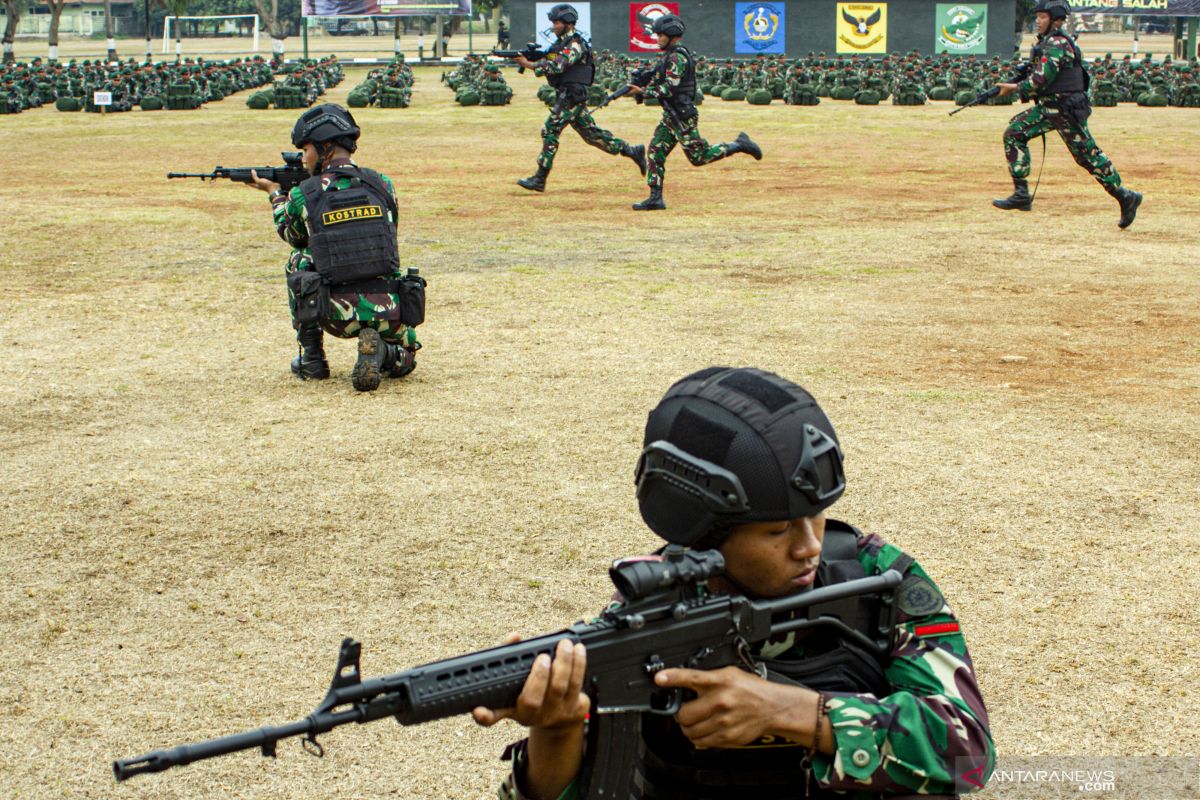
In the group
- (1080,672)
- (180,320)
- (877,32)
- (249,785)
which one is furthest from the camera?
(877,32)

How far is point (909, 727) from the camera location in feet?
8.05

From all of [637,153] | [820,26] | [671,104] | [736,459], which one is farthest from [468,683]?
[820,26]

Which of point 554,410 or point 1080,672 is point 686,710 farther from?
point 554,410

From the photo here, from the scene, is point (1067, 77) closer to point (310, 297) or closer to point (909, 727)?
point (310, 297)

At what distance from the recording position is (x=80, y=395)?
8266 mm

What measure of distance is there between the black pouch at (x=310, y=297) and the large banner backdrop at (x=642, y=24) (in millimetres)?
41543

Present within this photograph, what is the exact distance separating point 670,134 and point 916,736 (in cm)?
1353

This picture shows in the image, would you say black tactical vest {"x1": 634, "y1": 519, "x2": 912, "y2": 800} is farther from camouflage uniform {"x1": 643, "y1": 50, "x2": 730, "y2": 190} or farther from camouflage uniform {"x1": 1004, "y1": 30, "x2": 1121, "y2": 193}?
camouflage uniform {"x1": 643, "y1": 50, "x2": 730, "y2": 190}

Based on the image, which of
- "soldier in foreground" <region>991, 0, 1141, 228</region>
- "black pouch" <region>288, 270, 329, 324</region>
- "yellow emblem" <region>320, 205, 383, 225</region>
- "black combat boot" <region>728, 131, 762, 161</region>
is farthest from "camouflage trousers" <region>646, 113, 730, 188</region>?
"black pouch" <region>288, 270, 329, 324</region>

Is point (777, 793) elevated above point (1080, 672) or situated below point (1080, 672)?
above

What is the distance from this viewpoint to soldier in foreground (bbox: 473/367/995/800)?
243 centimetres

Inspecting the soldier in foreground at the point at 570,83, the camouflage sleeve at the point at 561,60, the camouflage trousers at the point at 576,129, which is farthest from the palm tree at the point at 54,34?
the camouflage sleeve at the point at 561,60

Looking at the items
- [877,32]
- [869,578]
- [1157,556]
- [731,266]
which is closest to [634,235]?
[731,266]

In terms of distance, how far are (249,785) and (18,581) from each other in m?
1.98
